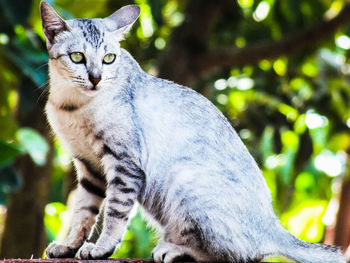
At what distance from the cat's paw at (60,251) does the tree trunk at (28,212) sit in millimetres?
2079

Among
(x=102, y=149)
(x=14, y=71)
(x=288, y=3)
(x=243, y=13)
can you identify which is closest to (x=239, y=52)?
(x=288, y=3)

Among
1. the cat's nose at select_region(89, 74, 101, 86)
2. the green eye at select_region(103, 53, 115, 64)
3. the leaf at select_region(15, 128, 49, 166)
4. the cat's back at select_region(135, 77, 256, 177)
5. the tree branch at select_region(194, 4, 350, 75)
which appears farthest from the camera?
the tree branch at select_region(194, 4, 350, 75)

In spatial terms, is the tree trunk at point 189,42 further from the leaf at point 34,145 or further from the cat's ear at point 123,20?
the cat's ear at point 123,20

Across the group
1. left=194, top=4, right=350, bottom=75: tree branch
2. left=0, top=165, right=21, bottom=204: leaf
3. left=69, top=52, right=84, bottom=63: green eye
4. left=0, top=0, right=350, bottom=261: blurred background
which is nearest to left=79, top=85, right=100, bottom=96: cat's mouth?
left=69, top=52, right=84, bottom=63: green eye

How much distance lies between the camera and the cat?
127 inches

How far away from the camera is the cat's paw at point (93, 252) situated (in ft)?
10.4

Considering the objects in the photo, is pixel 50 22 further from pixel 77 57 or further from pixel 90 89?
pixel 90 89

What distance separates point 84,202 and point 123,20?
0.92 meters

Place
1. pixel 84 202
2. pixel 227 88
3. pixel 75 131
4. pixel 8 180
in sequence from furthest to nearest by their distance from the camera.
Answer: pixel 227 88
pixel 8 180
pixel 84 202
pixel 75 131

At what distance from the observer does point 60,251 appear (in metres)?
3.38

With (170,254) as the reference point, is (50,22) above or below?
above

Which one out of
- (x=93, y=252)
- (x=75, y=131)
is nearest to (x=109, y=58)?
(x=75, y=131)

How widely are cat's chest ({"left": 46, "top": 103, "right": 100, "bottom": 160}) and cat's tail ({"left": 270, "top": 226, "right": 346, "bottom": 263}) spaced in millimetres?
964

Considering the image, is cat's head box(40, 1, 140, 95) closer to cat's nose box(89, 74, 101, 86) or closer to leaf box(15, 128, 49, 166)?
cat's nose box(89, 74, 101, 86)
